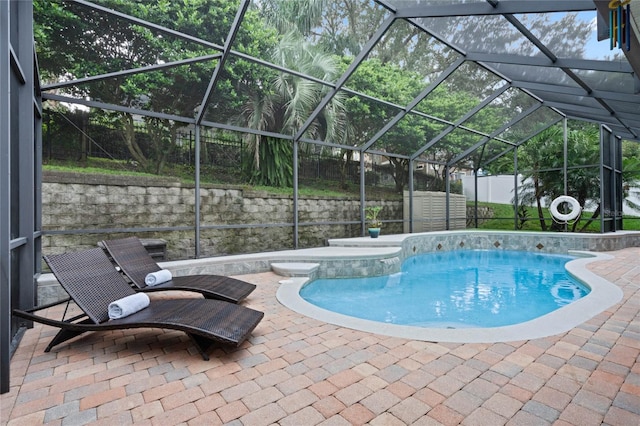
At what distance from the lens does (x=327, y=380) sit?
2.27 m

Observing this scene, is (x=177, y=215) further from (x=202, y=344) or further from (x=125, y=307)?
(x=202, y=344)

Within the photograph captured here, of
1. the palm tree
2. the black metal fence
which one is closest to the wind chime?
the palm tree

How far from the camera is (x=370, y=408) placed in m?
1.94

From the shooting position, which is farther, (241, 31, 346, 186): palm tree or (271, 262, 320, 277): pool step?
(241, 31, 346, 186): palm tree

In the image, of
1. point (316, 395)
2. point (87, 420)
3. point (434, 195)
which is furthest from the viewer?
point (434, 195)

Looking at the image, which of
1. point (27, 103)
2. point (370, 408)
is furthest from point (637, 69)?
point (27, 103)

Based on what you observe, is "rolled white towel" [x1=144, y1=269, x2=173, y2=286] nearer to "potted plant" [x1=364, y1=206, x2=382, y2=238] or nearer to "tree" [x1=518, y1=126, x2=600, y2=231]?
"potted plant" [x1=364, y1=206, x2=382, y2=238]

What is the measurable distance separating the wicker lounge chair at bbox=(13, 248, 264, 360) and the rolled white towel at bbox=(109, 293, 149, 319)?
0.04m

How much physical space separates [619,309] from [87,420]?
17.2ft

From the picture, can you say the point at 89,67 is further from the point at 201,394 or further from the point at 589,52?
the point at 589,52

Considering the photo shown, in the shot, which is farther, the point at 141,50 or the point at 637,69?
the point at 141,50

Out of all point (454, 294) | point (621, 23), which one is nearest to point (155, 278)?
point (621, 23)

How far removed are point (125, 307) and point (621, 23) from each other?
4122mm

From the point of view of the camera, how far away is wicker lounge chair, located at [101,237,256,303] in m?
3.88
